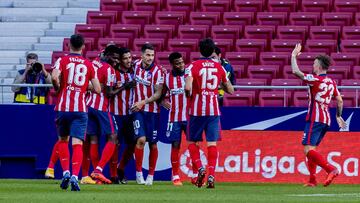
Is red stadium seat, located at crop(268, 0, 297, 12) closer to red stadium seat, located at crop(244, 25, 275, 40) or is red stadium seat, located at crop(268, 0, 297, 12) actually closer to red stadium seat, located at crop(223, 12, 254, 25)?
red stadium seat, located at crop(223, 12, 254, 25)

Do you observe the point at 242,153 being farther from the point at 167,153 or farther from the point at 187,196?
the point at 187,196

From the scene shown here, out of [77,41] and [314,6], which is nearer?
[77,41]

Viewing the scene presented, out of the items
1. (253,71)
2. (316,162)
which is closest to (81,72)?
(316,162)

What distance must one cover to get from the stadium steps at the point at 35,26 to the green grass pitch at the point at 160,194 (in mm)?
8463

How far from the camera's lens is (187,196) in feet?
46.8

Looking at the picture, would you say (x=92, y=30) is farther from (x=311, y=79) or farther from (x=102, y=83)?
(x=311, y=79)

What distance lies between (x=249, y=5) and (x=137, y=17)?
234cm

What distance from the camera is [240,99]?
69.9 feet

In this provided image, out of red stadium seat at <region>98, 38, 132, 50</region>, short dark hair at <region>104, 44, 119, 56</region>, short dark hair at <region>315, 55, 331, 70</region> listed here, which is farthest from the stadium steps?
short dark hair at <region>315, 55, 331, 70</region>

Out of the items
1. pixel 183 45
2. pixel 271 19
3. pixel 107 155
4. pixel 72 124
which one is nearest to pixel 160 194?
pixel 72 124

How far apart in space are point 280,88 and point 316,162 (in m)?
2.80

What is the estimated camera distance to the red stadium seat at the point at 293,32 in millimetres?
24516

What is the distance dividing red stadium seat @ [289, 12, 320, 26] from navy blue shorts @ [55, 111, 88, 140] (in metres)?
10.4

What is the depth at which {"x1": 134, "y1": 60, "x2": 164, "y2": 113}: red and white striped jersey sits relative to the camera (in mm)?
18328
